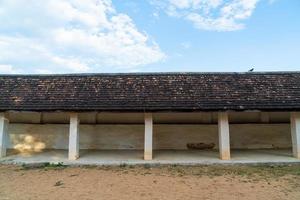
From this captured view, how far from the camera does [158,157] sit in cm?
1287

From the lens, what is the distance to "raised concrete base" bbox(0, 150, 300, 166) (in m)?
11.9

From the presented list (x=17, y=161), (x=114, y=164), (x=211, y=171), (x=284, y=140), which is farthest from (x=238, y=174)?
(x=17, y=161)

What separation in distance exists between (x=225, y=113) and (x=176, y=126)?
3486 millimetres

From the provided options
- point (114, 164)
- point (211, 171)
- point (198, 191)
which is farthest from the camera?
point (114, 164)

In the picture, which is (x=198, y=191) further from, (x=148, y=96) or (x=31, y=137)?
(x=31, y=137)

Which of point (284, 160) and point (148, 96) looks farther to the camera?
point (148, 96)

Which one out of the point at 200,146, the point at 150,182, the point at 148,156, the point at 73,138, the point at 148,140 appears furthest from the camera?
the point at 200,146

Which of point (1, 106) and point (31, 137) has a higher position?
point (1, 106)

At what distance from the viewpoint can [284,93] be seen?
13.0 meters

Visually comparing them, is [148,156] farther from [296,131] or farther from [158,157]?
[296,131]

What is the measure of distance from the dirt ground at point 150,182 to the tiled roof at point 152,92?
8.77ft

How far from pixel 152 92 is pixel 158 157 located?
9.83ft

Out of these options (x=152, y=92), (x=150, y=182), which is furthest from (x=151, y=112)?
(x=150, y=182)

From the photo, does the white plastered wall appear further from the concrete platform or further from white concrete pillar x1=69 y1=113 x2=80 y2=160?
white concrete pillar x1=69 y1=113 x2=80 y2=160
